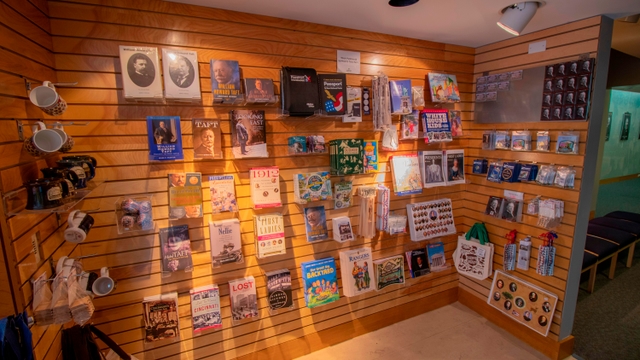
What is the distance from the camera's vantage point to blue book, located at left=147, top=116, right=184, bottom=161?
2.20 m

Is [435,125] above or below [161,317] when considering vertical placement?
above

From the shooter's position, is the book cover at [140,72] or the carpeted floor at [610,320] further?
the carpeted floor at [610,320]

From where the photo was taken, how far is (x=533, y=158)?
296 cm

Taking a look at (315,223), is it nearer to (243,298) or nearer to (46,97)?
(243,298)

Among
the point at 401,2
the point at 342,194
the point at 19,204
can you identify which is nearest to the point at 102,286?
the point at 19,204

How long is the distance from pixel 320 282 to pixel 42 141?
7.38 feet

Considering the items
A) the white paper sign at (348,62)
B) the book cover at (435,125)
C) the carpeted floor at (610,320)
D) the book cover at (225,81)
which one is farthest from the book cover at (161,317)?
the carpeted floor at (610,320)

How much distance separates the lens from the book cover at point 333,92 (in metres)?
2.62

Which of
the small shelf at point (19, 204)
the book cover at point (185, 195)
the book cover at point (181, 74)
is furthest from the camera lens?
the book cover at point (185, 195)

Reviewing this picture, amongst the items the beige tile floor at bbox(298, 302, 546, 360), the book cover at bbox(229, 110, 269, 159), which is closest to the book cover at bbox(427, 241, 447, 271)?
the beige tile floor at bbox(298, 302, 546, 360)

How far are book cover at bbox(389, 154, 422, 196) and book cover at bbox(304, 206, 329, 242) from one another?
2.70 ft

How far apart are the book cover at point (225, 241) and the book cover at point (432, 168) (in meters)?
1.96

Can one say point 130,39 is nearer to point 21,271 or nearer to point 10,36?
point 10,36

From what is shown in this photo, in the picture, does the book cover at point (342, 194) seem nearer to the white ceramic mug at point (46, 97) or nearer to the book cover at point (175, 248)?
the book cover at point (175, 248)
